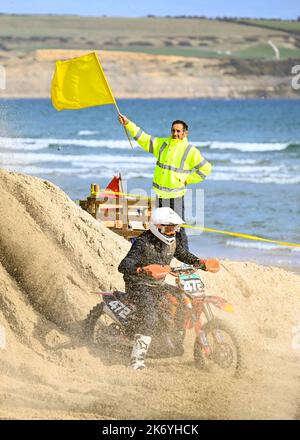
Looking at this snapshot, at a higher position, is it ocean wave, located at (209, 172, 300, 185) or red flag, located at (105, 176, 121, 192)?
ocean wave, located at (209, 172, 300, 185)

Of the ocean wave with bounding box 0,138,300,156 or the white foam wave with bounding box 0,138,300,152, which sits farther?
the white foam wave with bounding box 0,138,300,152

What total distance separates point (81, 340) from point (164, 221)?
1.44m

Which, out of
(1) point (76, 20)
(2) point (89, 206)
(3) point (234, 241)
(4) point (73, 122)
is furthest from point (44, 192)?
(1) point (76, 20)

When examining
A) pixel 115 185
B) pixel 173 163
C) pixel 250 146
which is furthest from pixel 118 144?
pixel 173 163

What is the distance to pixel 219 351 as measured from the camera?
8.83m

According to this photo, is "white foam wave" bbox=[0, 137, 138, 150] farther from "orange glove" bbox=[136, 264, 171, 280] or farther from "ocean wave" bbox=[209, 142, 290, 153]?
"orange glove" bbox=[136, 264, 171, 280]

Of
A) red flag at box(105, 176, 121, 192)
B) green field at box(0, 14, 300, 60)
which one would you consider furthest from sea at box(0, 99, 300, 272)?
green field at box(0, 14, 300, 60)

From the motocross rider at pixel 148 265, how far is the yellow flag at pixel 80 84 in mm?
2638

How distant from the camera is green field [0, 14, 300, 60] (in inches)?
5807

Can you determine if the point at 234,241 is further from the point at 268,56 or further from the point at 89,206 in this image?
the point at 268,56

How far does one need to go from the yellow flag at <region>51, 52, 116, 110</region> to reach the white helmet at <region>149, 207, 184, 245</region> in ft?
8.58

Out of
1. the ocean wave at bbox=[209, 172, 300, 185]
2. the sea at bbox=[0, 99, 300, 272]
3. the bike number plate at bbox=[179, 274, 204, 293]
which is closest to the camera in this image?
the bike number plate at bbox=[179, 274, 204, 293]

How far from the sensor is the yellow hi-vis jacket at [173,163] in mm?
10461

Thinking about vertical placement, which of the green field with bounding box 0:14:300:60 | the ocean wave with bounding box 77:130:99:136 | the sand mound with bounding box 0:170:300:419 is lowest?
the sand mound with bounding box 0:170:300:419
